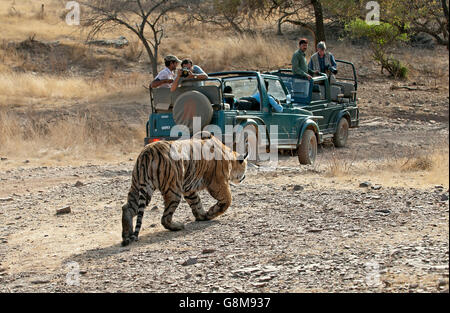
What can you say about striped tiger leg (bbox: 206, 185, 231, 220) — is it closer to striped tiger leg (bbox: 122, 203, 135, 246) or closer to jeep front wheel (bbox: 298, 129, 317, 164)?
striped tiger leg (bbox: 122, 203, 135, 246)

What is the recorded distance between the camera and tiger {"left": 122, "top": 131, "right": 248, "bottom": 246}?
784 cm

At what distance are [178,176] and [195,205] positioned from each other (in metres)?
0.83

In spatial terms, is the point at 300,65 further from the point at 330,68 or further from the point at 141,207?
the point at 141,207

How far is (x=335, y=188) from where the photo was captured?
10609 millimetres

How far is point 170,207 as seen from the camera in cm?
815

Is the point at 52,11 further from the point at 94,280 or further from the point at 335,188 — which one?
the point at 94,280

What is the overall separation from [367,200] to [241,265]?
3234 mm

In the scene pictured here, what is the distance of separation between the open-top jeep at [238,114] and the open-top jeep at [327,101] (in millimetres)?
633

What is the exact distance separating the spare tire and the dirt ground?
1318mm

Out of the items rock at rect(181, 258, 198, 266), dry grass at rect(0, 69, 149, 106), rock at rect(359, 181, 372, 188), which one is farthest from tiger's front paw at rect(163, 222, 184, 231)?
dry grass at rect(0, 69, 149, 106)

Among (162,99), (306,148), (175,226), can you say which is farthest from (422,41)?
(175,226)

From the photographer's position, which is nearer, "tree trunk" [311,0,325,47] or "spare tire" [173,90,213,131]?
"spare tire" [173,90,213,131]

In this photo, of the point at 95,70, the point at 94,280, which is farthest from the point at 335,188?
the point at 95,70

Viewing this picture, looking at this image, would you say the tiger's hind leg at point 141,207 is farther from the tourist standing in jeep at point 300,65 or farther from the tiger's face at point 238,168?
the tourist standing in jeep at point 300,65
